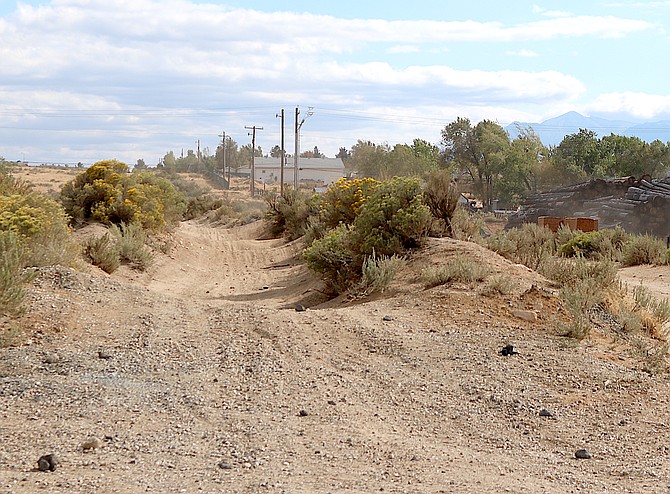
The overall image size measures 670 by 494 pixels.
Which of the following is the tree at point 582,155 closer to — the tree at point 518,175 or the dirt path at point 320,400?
the tree at point 518,175

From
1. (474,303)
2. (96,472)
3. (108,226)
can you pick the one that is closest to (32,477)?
(96,472)

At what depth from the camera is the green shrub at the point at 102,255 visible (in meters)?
22.4

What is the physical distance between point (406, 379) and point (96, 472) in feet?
14.6

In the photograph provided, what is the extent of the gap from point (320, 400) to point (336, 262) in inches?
390

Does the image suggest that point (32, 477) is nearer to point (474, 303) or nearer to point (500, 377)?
point (500, 377)

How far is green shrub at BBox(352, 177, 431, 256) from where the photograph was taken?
18391 mm

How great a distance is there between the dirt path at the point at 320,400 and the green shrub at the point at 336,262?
361 centimetres

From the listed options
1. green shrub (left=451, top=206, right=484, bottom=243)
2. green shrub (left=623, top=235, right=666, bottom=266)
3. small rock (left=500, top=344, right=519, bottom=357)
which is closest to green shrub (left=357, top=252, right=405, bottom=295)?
green shrub (left=451, top=206, right=484, bottom=243)

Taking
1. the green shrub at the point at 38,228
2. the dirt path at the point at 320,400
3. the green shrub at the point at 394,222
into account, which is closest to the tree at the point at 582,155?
the green shrub at the point at 394,222

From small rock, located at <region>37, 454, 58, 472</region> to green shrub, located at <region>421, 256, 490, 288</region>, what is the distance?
9.36 meters

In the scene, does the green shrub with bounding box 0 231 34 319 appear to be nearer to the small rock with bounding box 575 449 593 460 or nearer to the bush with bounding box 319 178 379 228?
the small rock with bounding box 575 449 593 460

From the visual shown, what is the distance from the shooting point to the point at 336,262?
62.2 feet

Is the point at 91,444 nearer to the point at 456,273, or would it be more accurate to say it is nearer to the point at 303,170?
the point at 456,273

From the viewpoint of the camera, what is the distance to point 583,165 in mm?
66250
